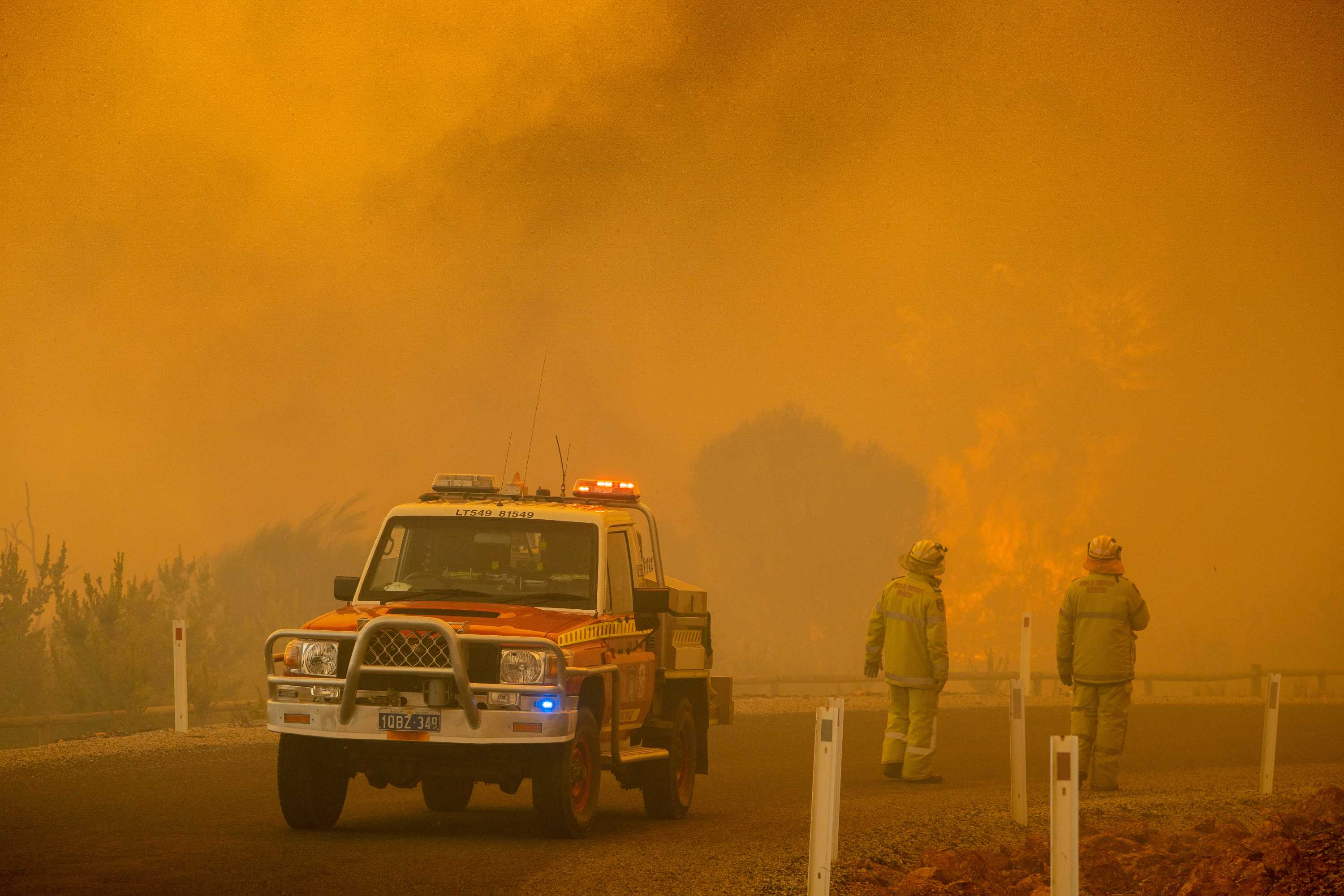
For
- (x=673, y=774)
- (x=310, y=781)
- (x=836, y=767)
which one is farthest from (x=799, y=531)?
(x=836, y=767)

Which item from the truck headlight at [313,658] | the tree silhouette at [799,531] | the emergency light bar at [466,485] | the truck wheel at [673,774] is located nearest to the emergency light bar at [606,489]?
the emergency light bar at [466,485]

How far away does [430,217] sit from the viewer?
2445 inches

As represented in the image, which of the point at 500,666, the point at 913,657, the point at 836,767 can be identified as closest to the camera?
the point at 836,767

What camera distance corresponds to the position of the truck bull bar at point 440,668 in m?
10.2

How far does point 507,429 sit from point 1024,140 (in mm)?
21954

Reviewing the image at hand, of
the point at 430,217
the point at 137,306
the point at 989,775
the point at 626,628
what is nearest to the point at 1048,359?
the point at 430,217

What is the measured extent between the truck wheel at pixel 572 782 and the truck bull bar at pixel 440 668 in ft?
1.35

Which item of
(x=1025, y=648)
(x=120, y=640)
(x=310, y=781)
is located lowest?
(x=120, y=640)

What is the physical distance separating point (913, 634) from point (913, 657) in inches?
8.7

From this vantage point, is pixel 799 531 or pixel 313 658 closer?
pixel 313 658

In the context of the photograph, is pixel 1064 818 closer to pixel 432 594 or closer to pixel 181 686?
pixel 432 594

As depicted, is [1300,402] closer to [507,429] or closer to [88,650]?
[507,429]

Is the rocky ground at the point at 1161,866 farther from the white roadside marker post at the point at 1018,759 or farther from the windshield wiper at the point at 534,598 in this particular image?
the windshield wiper at the point at 534,598

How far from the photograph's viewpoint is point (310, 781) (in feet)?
36.1
